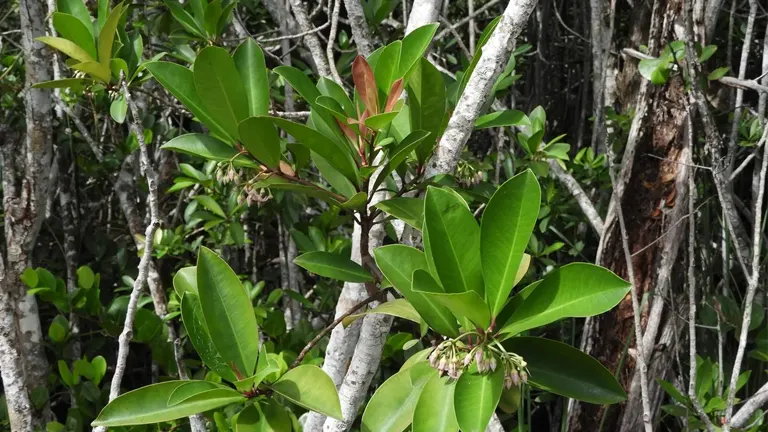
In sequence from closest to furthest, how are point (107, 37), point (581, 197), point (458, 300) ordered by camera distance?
point (458, 300) → point (107, 37) → point (581, 197)

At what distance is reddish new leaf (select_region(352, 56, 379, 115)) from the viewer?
0.80m

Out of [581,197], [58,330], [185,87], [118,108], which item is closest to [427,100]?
[185,87]

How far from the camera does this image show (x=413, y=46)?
32.4 inches

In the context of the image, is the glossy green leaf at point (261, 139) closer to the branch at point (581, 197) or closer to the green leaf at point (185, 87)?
the green leaf at point (185, 87)

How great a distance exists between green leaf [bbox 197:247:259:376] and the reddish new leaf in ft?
0.79

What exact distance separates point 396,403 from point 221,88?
394 millimetres

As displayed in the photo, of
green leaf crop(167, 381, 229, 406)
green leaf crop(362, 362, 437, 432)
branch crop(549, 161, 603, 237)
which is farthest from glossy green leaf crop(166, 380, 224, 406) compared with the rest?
branch crop(549, 161, 603, 237)

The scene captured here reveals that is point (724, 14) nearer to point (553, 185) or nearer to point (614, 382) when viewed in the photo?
point (553, 185)

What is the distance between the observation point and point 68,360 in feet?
6.30

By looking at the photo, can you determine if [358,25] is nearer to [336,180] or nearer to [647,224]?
[336,180]

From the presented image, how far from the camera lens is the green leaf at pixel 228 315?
0.76 meters

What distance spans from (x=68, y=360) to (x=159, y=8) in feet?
3.35

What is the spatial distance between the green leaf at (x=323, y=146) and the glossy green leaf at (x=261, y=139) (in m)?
0.01

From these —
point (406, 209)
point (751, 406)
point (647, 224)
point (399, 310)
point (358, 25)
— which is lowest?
point (751, 406)
